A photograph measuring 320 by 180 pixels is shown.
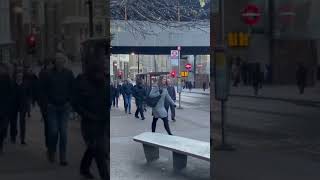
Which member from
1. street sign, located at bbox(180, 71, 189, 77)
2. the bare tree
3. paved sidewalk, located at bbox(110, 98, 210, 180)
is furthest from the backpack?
street sign, located at bbox(180, 71, 189, 77)

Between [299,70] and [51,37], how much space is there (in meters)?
1.32

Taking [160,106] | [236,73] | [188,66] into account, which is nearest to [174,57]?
[188,66]

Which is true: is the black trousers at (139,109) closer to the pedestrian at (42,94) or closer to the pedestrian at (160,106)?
the pedestrian at (160,106)

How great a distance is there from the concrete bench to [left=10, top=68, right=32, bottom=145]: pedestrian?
1969mm

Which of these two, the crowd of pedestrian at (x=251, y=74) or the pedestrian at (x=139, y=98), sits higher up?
the crowd of pedestrian at (x=251, y=74)

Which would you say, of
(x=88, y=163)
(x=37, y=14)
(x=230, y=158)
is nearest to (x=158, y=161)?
(x=230, y=158)

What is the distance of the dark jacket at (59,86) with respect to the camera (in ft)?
9.29

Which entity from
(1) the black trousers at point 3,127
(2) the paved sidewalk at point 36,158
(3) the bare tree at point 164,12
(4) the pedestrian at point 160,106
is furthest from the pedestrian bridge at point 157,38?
(1) the black trousers at point 3,127

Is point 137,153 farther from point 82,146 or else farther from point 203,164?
point 82,146

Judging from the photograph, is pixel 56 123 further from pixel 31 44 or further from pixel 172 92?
pixel 172 92

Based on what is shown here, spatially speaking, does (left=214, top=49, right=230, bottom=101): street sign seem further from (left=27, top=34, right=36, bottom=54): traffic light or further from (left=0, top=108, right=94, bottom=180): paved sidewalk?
(left=27, top=34, right=36, bottom=54): traffic light

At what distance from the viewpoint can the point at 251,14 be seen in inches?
Result: 124

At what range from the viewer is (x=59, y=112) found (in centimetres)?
288

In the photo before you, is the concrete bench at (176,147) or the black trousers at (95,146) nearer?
the black trousers at (95,146)
